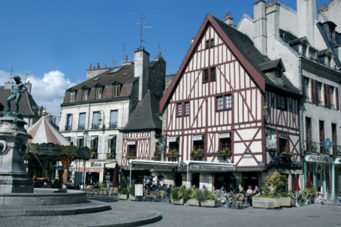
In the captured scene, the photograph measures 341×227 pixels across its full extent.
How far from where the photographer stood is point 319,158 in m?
23.6

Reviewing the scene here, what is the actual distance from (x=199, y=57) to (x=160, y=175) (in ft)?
28.1

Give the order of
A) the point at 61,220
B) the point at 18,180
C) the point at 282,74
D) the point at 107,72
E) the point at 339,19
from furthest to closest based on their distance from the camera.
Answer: the point at 107,72, the point at 339,19, the point at 282,74, the point at 18,180, the point at 61,220

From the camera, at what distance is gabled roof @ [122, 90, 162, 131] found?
28391mm

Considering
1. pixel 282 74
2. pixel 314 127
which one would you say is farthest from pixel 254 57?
pixel 314 127

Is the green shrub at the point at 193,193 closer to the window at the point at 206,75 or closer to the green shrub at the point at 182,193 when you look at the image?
the green shrub at the point at 182,193

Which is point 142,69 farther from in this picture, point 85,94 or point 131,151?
point 131,151

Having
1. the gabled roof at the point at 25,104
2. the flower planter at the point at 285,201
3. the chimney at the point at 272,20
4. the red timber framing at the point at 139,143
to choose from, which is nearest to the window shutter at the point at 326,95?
the chimney at the point at 272,20

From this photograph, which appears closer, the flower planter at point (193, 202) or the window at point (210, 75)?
the flower planter at point (193, 202)

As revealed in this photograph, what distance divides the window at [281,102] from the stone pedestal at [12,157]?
14654 millimetres

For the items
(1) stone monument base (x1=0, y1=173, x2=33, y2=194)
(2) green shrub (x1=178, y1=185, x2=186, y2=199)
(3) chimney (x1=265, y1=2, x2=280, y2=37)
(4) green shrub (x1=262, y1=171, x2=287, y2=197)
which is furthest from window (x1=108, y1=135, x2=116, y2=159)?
(1) stone monument base (x1=0, y1=173, x2=33, y2=194)

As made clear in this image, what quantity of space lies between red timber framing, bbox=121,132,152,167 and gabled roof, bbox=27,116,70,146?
11.6 m

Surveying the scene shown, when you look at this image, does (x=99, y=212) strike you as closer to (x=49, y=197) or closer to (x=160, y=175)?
(x=49, y=197)

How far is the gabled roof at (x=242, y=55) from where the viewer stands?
71.7 ft

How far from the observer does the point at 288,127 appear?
22.8 m
